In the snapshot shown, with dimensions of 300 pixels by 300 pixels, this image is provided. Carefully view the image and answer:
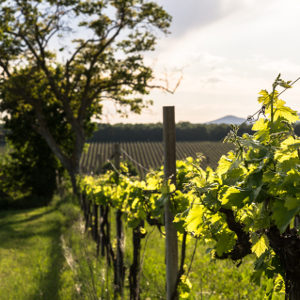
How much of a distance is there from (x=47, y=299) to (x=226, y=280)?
296 centimetres

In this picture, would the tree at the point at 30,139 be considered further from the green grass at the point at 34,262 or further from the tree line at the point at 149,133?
the tree line at the point at 149,133

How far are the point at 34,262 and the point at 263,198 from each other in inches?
299

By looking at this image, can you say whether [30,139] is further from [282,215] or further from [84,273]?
[282,215]

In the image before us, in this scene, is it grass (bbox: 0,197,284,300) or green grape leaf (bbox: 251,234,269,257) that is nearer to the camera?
green grape leaf (bbox: 251,234,269,257)

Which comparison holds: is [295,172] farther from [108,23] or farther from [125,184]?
[108,23]

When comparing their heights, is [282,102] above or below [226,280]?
above

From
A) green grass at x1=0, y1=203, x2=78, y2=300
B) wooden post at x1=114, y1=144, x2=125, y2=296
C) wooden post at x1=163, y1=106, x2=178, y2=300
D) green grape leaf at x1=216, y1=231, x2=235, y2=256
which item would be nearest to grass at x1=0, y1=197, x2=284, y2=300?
green grass at x1=0, y1=203, x2=78, y2=300

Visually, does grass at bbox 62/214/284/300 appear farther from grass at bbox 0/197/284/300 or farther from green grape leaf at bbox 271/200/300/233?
green grape leaf at bbox 271/200/300/233

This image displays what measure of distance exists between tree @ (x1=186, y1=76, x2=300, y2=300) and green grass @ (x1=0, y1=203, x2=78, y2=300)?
4415mm

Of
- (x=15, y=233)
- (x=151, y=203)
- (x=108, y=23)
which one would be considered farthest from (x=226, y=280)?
(x=108, y=23)

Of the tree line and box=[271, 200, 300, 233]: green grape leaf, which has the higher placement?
the tree line

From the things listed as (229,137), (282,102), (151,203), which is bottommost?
(151,203)

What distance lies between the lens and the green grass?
6.05 meters

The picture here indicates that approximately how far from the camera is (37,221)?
48.3ft
